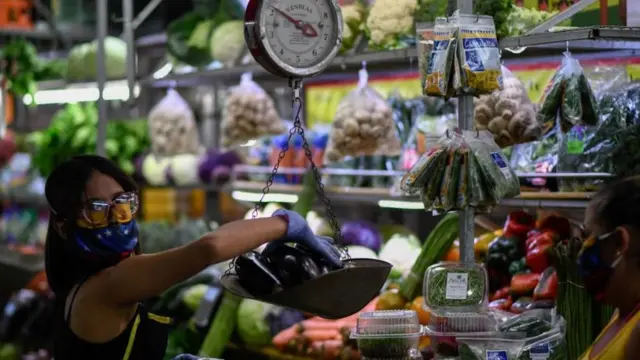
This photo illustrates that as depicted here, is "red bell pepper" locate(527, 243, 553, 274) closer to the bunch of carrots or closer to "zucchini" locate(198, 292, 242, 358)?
the bunch of carrots

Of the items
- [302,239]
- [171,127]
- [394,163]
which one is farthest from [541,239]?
[171,127]

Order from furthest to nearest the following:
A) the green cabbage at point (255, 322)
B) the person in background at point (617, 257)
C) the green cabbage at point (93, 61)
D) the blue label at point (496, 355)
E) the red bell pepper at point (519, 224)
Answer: the green cabbage at point (93, 61) → the green cabbage at point (255, 322) → the red bell pepper at point (519, 224) → the blue label at point (496, 355) → the person in background at point (617, 257)

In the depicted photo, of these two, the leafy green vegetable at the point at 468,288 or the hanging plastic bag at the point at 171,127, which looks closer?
the leafy green vegetable at the point at 468,288

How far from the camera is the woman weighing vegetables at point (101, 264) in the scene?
118 inches

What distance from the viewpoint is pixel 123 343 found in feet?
10.6

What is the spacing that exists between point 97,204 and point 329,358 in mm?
1937

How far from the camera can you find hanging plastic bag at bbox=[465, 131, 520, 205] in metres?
3.68

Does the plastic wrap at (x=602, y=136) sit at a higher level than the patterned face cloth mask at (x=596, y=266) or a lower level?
higher

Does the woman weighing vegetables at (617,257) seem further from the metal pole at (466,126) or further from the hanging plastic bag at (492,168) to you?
the metal pole at (466,126)

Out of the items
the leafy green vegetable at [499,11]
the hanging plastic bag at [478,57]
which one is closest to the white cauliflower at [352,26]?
the leafy green vegetable at [499,11]

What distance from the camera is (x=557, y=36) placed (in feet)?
12.0

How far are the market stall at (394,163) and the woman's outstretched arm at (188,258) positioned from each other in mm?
162

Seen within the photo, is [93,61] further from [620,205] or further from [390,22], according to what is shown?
[620,205]

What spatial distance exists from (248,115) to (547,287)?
2.54 m
